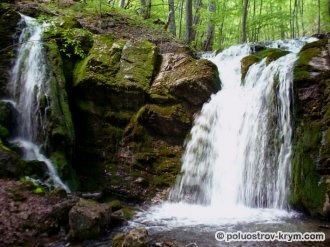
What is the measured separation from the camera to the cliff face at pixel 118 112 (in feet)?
30.6

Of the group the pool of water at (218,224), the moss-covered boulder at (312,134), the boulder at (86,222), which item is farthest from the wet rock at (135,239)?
the moss-covered boulder at (312,134)

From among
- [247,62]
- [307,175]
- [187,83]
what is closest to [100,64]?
[187,83]

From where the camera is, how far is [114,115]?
10.1 meters

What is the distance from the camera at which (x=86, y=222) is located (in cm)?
594

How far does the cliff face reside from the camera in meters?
9.32

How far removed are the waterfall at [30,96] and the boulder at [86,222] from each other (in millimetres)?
2525

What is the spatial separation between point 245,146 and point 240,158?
0.32 meters

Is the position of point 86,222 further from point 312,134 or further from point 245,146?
point 312,134

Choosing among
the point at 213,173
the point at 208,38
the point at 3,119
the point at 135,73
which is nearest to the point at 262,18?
the point at 208,38

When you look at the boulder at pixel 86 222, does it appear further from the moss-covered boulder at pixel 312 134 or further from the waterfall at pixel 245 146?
the moss-covered boulder at pixel 312 134

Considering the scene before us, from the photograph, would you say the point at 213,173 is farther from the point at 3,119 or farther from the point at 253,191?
the point at 3,119

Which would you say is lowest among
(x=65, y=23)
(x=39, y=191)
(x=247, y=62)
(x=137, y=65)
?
(x=39, y=191)

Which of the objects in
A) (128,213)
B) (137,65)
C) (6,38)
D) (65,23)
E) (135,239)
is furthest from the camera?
(65,23)

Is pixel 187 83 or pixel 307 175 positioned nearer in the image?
pixel 307 175
